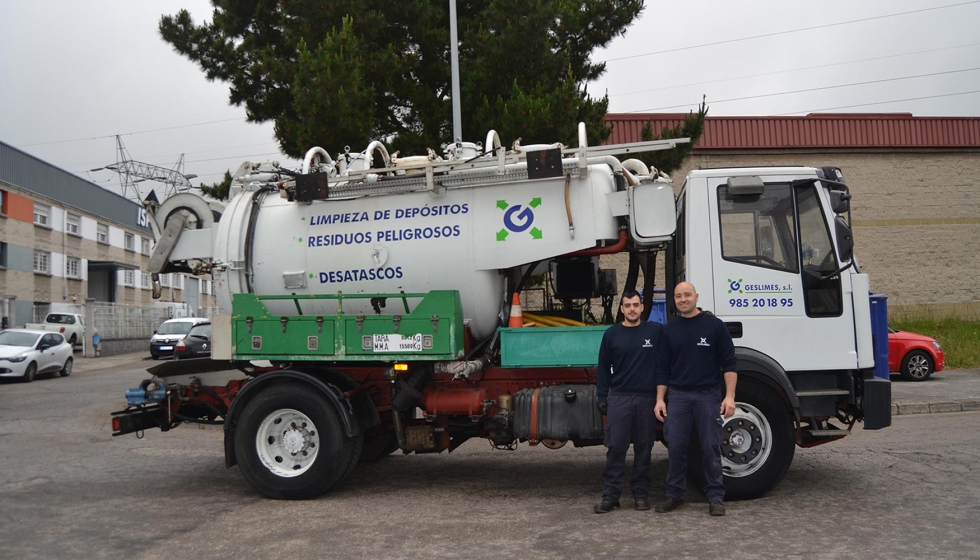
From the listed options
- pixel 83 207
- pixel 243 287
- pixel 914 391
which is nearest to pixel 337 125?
pixel 243 287

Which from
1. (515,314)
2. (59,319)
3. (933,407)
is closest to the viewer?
(515,314)

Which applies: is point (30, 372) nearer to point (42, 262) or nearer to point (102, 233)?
point (42, 262)

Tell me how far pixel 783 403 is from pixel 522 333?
2.24m

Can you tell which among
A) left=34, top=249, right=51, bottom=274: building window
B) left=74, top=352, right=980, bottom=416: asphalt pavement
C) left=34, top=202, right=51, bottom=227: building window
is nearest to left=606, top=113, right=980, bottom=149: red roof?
left=74, top=352, right=980, bottom=416: asphalt pavement

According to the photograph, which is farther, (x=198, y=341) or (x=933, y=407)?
(x=198, y=341)

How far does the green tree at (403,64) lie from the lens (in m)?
12.2

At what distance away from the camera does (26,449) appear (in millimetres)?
10578

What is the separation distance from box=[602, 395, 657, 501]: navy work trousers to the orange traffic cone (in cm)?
123

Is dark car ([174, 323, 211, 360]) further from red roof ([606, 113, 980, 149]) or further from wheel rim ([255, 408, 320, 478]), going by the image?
red roof ([606, 113, 980, 149])

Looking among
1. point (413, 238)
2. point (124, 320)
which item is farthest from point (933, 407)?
point (124, 320)

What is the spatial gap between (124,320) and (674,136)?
1337 inches

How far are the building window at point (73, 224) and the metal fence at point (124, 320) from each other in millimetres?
4980

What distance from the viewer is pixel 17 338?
23156 millimetres

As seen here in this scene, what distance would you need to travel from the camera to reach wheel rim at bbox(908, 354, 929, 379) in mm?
16453
